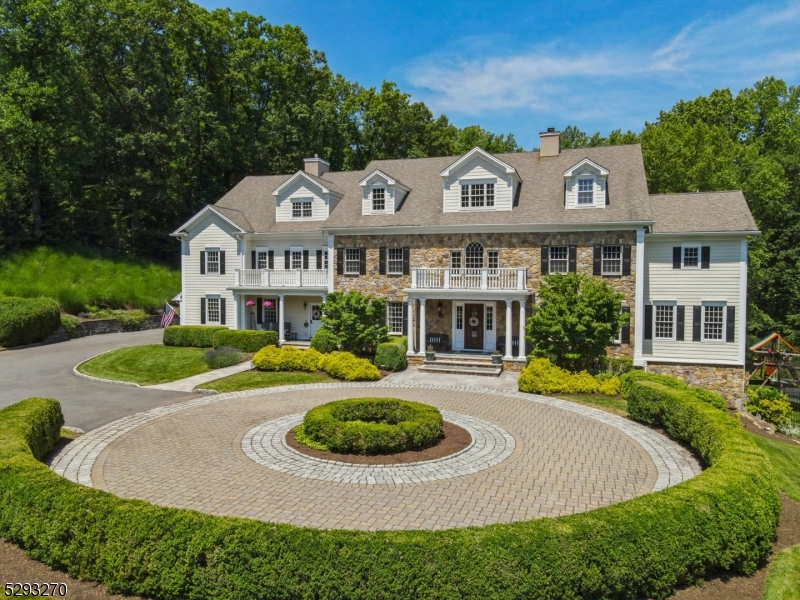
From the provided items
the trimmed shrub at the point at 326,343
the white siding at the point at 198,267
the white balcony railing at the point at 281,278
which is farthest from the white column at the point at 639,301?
the white siding at the point at 198,267

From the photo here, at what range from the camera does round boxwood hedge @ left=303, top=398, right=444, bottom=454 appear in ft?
39.2

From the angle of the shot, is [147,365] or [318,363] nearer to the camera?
[318,363]

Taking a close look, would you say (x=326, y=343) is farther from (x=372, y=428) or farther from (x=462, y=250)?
(x=372, y=428)

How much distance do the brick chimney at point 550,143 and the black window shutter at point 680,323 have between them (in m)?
10.2

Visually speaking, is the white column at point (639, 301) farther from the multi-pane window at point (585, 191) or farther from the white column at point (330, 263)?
the white column at point (330, 263)

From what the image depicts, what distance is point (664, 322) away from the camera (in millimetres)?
23344

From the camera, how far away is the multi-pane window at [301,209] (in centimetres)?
2986

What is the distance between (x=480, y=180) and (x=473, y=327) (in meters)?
7.11

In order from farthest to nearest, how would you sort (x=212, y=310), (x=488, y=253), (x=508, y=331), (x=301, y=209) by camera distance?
1. (x=212, y=310)
2. (x=301, y=209)
3. (x=488, y=253)
4. (x=508, y=331)

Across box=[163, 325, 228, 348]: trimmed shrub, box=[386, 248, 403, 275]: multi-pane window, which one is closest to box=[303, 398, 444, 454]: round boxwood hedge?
box=[386, 248, 403, 275]: multi-pane window

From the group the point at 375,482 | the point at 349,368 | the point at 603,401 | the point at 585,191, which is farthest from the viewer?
the point at 585,191

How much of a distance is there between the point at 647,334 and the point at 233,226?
2209 cm

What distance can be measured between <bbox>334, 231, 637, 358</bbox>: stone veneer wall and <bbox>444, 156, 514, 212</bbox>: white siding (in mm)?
1672

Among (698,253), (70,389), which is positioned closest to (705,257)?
(698,253)
